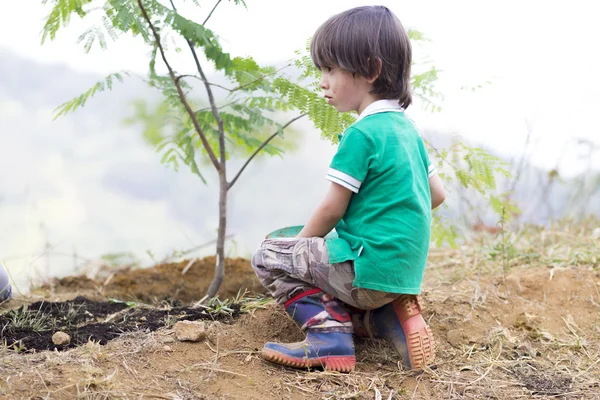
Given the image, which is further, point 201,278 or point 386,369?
point 201,278

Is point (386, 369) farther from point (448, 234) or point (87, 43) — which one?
point (87, 43)

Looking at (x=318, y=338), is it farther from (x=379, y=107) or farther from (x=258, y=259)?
(x=379, y=107)

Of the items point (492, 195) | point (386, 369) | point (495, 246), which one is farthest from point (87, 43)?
point (495, 246)

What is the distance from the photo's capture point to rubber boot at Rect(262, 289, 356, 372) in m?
2.42

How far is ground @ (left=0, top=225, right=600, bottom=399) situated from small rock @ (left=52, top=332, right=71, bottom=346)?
29 millimetres

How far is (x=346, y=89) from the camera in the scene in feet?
8.32

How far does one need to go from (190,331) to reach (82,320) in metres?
0.81

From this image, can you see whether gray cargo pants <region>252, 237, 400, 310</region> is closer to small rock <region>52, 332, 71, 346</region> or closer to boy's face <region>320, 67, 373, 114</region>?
boy's face <region>320, 67, 373, 114</region>

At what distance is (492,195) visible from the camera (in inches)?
142

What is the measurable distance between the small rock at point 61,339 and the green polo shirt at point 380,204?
3.75ft

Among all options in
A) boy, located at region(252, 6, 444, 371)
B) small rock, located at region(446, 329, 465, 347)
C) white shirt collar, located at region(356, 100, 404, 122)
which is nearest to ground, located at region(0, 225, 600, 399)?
small rock, located at region(446, 329, 465, 347)

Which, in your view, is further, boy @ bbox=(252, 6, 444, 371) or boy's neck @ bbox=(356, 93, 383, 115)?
boy's neck @ bbox=(356, 93, 383, 115)

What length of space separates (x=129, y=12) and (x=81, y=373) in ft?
5.05

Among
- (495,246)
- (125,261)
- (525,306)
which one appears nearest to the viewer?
(525,306)
